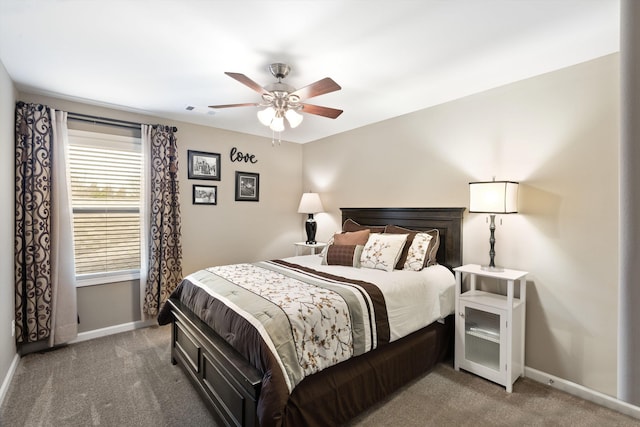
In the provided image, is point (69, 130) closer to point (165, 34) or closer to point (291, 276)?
point (165, 34)

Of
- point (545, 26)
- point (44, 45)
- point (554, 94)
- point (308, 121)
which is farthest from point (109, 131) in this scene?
point (554, 94)

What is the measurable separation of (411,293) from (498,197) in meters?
1.03

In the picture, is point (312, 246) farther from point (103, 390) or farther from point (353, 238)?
point (103, 390)

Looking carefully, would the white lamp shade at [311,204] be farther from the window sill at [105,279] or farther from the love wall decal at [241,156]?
the window sill at [105,279]

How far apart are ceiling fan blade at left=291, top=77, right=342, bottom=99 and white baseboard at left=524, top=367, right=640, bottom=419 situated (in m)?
2.76

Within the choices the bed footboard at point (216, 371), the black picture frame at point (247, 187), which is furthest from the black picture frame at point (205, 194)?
the bed footboard at point (216, 371)

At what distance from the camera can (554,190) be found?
8.48 feet

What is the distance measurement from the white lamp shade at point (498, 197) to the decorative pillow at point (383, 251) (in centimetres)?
79

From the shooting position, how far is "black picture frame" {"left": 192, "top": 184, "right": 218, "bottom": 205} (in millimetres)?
4129

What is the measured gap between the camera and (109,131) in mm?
3521

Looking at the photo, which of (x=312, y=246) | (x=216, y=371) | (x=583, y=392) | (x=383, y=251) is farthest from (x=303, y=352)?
(x=312, y=246)

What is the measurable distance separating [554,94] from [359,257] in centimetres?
213

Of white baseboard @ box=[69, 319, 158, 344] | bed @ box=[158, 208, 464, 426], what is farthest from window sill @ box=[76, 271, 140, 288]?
bed @ box=[158, 208, 464, 426]

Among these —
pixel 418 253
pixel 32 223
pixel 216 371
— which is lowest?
pixel 216 371
